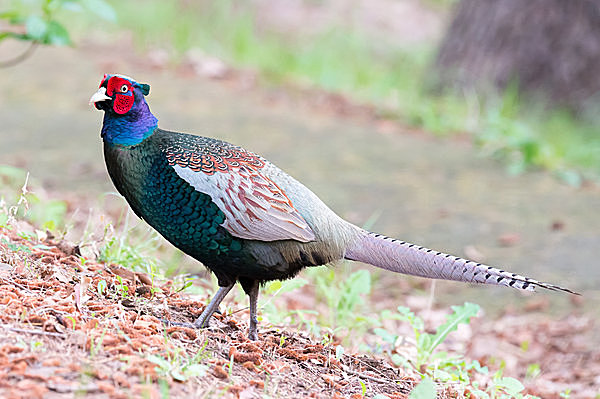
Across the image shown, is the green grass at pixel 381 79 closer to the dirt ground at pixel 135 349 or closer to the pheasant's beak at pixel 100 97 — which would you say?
the dirt ground at pixel 135 349

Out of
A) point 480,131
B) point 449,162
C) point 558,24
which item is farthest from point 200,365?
point 558,24

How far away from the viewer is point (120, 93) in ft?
9.89

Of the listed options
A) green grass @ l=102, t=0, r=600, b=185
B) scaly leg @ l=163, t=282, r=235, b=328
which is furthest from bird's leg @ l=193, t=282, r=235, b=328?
green grass @ l=102, t=0, r=600, b=185

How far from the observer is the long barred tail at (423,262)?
2.93 meters

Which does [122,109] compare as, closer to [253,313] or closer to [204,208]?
[204,208]

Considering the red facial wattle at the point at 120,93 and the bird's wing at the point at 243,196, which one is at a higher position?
the red facial wattle at the point at 120,93

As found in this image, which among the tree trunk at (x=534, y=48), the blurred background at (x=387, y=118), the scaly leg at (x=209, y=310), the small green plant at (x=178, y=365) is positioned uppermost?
the tree trunk at (x=534, y=48)

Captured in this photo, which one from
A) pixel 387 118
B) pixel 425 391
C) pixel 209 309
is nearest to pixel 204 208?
pixel 209 309

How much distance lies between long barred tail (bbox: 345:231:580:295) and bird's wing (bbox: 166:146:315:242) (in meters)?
0.27

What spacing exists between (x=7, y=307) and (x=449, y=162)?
5467 millimetres

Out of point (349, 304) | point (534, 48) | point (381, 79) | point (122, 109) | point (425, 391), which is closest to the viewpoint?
point (425, 391)

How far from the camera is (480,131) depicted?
838 centimetres

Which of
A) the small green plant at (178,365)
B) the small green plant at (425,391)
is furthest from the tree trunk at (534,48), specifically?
the small green plant at (178,365)

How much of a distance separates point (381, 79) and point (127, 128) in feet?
24.8
